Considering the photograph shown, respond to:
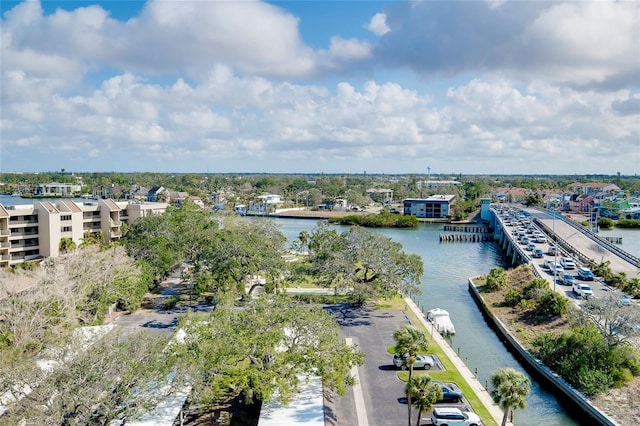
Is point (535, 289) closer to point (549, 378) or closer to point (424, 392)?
point (549, 378)

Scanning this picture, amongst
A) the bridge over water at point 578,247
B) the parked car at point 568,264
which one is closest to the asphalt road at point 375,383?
the parked car at point 568,264

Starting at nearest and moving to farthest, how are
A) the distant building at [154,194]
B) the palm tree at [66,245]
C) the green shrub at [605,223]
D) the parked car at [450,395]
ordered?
the parked car at [450,395] < the palm tree at [66,245] < the green shrub at [605,223] < the distant building at [154,194]

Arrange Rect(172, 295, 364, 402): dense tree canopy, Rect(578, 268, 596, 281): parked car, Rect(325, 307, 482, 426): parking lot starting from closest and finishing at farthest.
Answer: Rect(172, 295, 364, 402): dense tree canopy < Rect(325, 307, 482, 426): parking lot < Rect(578, 268, 596, 281): parked car

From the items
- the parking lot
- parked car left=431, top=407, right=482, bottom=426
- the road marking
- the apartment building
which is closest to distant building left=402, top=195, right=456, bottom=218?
the apartment building

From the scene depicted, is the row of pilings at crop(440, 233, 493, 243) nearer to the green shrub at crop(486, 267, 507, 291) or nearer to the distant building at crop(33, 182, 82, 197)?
the green shrub at crop(486, 267, 507, 291)

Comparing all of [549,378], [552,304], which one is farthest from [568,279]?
[549,378]

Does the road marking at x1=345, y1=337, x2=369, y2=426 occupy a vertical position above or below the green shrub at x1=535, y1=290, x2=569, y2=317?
below

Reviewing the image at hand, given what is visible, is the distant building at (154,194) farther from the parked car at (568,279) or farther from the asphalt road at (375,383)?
the parked car at (568,279)
